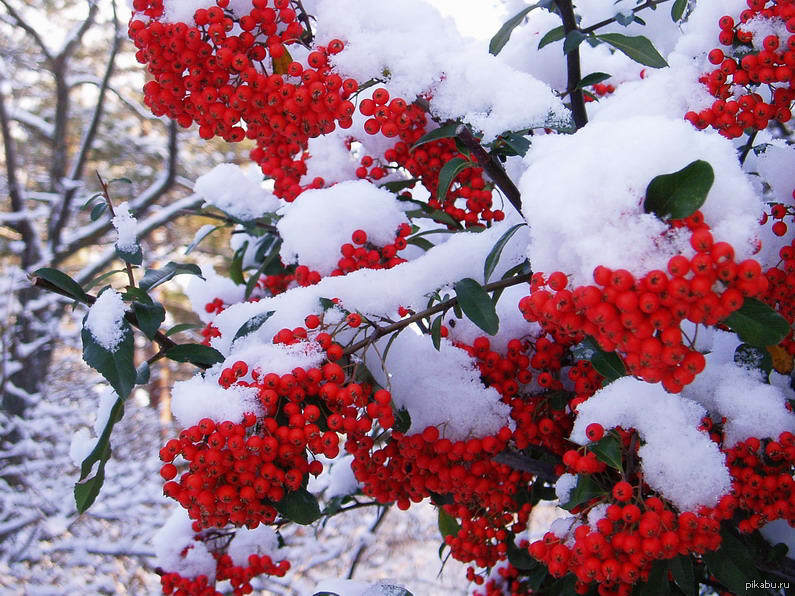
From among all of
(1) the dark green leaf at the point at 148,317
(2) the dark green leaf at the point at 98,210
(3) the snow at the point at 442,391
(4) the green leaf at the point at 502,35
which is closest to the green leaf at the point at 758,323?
(3) the snow at the point at 442,391

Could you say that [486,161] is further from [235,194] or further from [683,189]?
[235,194]

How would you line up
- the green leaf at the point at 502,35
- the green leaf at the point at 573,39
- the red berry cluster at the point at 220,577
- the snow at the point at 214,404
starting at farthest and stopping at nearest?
the red berry cluster at the point at 220,577 < the green leaf at the point at 502,35 < the green leaf at the point at 573,39 < the snow at the point at 214,404

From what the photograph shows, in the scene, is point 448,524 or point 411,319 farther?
point 448,524

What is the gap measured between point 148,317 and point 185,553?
1.33m

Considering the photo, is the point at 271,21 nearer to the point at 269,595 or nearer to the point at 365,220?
the point at 365,220

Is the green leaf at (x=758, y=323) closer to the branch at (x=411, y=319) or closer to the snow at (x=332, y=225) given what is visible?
the branch at (x=411, y=319)

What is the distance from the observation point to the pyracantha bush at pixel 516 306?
104 centimetres

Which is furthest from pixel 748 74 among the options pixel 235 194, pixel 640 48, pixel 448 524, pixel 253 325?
pixel 448 524

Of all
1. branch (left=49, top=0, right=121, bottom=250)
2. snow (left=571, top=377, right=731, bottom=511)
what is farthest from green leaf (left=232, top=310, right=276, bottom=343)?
branch (left=49, top=0, right=121, bottom=250)

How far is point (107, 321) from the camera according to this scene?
4.89 ft

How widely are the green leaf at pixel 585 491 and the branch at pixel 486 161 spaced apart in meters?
0.68

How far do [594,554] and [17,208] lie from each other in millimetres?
10271

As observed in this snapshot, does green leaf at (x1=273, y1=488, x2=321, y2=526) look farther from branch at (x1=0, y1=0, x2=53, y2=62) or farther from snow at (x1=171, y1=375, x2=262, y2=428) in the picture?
branch at (x1=0, y1=0, x2=53, y2=62)

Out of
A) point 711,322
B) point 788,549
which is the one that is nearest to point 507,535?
point 788,549
